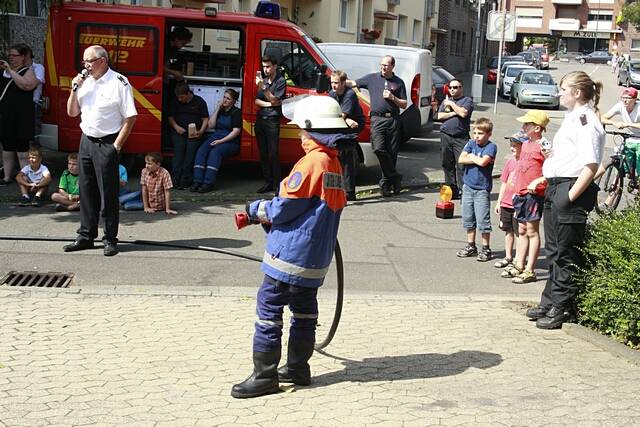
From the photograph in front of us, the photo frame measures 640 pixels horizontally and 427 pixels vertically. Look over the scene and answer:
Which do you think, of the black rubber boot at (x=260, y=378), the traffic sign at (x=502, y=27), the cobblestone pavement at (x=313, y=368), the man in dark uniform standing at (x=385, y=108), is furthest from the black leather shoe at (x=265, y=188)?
the traffic sign at (x=502, y=27)

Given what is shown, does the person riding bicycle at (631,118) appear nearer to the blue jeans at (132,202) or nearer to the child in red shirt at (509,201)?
the child in red shirt at (509,201)

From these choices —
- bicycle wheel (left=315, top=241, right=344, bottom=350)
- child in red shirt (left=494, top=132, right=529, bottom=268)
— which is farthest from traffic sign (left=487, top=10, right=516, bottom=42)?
bicycle wheel (left=315, top=241, right=344, bottom=350)

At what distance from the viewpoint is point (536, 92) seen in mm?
34719

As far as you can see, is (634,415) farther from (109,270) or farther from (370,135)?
(370,135)

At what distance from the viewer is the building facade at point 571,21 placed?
108438 mm

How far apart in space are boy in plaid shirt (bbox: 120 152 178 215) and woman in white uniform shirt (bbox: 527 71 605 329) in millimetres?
5273

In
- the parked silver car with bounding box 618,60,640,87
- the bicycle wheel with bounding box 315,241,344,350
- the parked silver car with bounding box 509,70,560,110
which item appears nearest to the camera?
the bicycle wheel with bounding box 315,241,344,350

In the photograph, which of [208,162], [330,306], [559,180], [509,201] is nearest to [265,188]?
[208,162]

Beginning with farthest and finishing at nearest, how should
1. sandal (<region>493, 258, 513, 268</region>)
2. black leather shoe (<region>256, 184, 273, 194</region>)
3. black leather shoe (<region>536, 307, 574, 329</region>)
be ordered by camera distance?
black leather shoe (<region>256, 184, 273, 194</region>)
sandal (<region>493, 258, 513, 268</region>)
black leather shoe (<region>536, 307, 574, 329</region>)

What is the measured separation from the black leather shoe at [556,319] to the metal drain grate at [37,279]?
3991 mm

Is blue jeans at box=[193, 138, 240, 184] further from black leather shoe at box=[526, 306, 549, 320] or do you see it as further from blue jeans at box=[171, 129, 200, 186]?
black leather shoe at box=[526, 306, 549, 320]

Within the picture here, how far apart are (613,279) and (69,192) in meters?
6.74

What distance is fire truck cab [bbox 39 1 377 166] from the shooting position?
12.3 m

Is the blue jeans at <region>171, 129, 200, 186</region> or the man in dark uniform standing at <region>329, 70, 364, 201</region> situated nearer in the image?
the man in dark uniform standing at <region>329, 70, 364, 201</region>
